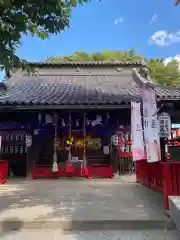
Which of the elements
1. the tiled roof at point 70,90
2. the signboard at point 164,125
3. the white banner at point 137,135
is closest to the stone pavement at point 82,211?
the white banner at point 137,135

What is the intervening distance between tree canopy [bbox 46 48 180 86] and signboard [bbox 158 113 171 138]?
24.0 meters

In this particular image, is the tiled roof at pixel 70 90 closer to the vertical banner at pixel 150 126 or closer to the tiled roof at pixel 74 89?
the tiled roof at pixel 74 89

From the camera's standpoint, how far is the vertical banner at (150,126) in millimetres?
6141

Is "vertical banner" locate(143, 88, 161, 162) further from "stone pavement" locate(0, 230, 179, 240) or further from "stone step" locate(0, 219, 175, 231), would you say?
"stone pavement" locate(0, 230, 179, 240)

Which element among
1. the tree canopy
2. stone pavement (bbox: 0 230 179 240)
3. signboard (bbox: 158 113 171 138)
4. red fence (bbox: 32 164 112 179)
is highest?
the tree canopy

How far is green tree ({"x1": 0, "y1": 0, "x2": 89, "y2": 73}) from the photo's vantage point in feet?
15.1

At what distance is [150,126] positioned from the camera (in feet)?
20.9

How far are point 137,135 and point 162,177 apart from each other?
2080mm

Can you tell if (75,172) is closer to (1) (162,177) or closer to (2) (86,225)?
(1) (162,177)

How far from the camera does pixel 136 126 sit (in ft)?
22.6

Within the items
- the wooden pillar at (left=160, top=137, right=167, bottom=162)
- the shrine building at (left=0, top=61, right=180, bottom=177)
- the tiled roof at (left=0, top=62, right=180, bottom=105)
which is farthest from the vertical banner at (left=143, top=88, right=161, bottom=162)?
the tiled roof at (left=0, top=62, right=180, bottom=105)

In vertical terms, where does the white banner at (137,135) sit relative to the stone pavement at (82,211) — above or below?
above

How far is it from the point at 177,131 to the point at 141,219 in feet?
71.3

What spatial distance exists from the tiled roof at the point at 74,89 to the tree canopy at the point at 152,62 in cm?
1511
